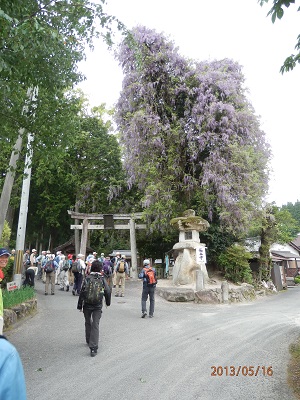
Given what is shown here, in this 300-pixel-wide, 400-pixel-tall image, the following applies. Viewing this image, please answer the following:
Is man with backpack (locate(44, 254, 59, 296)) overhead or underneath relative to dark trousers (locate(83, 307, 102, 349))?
overhead

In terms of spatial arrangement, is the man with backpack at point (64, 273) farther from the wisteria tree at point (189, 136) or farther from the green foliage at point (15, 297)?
the wisteria tree at point (189, 136)

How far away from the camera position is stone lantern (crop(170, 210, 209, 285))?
13.8m

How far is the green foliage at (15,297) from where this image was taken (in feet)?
24.7

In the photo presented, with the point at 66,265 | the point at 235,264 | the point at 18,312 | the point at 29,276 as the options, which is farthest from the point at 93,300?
the point at 235,264

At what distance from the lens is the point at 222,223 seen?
1669cm

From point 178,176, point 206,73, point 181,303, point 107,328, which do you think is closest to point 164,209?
point 178,176

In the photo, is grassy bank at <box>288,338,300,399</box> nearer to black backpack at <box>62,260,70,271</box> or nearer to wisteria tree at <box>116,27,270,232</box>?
black backpack at <box>62,260,70,271</box>

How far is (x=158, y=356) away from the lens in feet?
16.9

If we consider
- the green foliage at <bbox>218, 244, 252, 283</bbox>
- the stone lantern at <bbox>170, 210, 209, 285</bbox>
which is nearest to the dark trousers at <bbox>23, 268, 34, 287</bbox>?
the stone lantern at <bbox>170, 210, 209, 285</bbox>

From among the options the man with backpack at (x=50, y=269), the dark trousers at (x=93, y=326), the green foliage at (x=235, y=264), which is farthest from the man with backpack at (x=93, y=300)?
the green foliage at (x=235, y=264)

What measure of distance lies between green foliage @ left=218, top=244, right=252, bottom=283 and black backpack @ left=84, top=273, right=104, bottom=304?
469 inches
